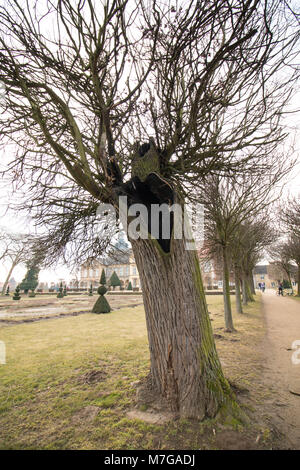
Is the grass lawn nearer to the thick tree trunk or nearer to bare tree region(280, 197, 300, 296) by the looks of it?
the thick tree trunk

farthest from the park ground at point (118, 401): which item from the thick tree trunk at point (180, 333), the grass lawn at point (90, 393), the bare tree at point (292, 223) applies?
the bare tree at point (292, 223)

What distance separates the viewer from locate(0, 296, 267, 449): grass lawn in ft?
7.76

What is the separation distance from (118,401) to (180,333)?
1.54 meters

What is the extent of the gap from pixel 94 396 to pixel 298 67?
5.37 m

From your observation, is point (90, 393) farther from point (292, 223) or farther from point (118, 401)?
point (292, 223)

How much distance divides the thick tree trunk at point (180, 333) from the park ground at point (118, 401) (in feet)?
0.72

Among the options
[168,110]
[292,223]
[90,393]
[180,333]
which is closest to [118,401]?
[90,393]

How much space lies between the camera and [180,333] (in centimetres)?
277

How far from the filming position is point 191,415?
260cm

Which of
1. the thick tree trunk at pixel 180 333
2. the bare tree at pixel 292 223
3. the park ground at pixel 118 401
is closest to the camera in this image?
the park ground at pixel 118 401

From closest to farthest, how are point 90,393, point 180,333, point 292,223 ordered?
point 180,333
point 90,393
point 292,223

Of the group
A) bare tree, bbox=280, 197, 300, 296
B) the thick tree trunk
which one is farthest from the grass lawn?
bare tree, bbox=280, 197, 300, 296

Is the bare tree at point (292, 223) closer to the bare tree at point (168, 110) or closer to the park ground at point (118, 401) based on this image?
the park ground at point (118, 401)

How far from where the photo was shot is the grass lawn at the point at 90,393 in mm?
2365
